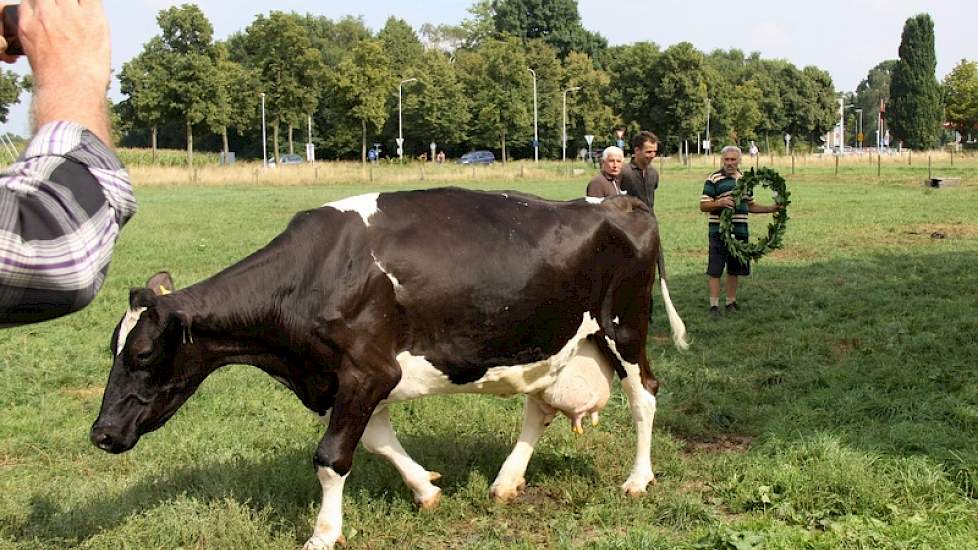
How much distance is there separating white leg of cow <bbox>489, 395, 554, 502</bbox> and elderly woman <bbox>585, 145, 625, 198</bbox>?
13.9 ft

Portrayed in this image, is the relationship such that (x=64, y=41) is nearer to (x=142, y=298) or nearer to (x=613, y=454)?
(x=142, y=298)

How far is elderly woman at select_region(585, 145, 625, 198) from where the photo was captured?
986 centimetres

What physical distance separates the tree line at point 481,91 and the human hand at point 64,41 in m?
41.6

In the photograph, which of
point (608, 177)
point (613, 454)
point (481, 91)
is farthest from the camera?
point (481, 91)

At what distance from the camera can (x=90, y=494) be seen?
18.4 ft

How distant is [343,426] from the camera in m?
4.84

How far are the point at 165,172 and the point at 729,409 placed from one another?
4476cm

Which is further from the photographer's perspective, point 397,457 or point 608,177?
point 608,177

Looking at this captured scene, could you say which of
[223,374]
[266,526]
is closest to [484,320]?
[266,526]

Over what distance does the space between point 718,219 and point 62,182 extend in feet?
34.1

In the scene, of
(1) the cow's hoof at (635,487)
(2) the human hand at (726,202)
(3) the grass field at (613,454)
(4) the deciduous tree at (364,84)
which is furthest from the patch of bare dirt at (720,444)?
(4) the deciduous tree at (364,84)

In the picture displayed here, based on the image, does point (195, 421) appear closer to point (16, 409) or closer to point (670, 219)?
point (16, 409)

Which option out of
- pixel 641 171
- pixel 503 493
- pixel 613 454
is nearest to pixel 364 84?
pixel 641 171

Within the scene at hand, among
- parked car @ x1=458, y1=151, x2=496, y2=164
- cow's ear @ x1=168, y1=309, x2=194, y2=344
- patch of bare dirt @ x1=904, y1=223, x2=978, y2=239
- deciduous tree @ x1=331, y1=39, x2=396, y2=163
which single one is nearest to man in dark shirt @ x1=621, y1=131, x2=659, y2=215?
cow's ear @ x1=168, y1=309, x2=194, y2=344
